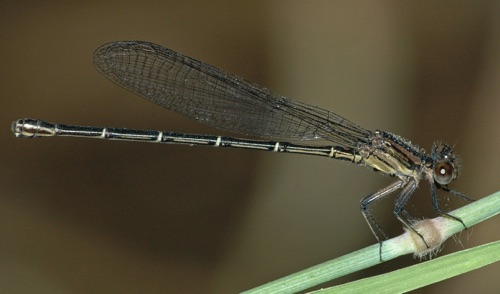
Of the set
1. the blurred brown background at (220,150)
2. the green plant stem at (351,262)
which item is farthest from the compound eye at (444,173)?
the green plant stem at (351,262)

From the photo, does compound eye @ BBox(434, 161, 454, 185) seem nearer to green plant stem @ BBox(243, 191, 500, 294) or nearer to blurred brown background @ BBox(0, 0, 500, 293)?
blurred brown background @ BBox(0, 0, 500, 293)

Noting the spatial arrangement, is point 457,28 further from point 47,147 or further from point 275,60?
point 47,147

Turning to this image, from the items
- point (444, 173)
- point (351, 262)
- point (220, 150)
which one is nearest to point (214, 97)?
point (220, 150)

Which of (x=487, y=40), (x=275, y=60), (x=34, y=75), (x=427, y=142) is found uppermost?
(x=487, y=40)

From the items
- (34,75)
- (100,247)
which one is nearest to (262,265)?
(100,247)

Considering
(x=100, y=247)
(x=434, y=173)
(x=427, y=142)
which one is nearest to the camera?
(x=434, y=173)

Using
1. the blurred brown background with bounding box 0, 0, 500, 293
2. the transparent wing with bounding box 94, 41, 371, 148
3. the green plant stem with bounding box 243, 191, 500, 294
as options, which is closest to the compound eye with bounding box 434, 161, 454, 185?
the transparent wing with bounding box 94, 41, 371, 148

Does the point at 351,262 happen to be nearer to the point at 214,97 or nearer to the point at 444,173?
the point at 444,173
